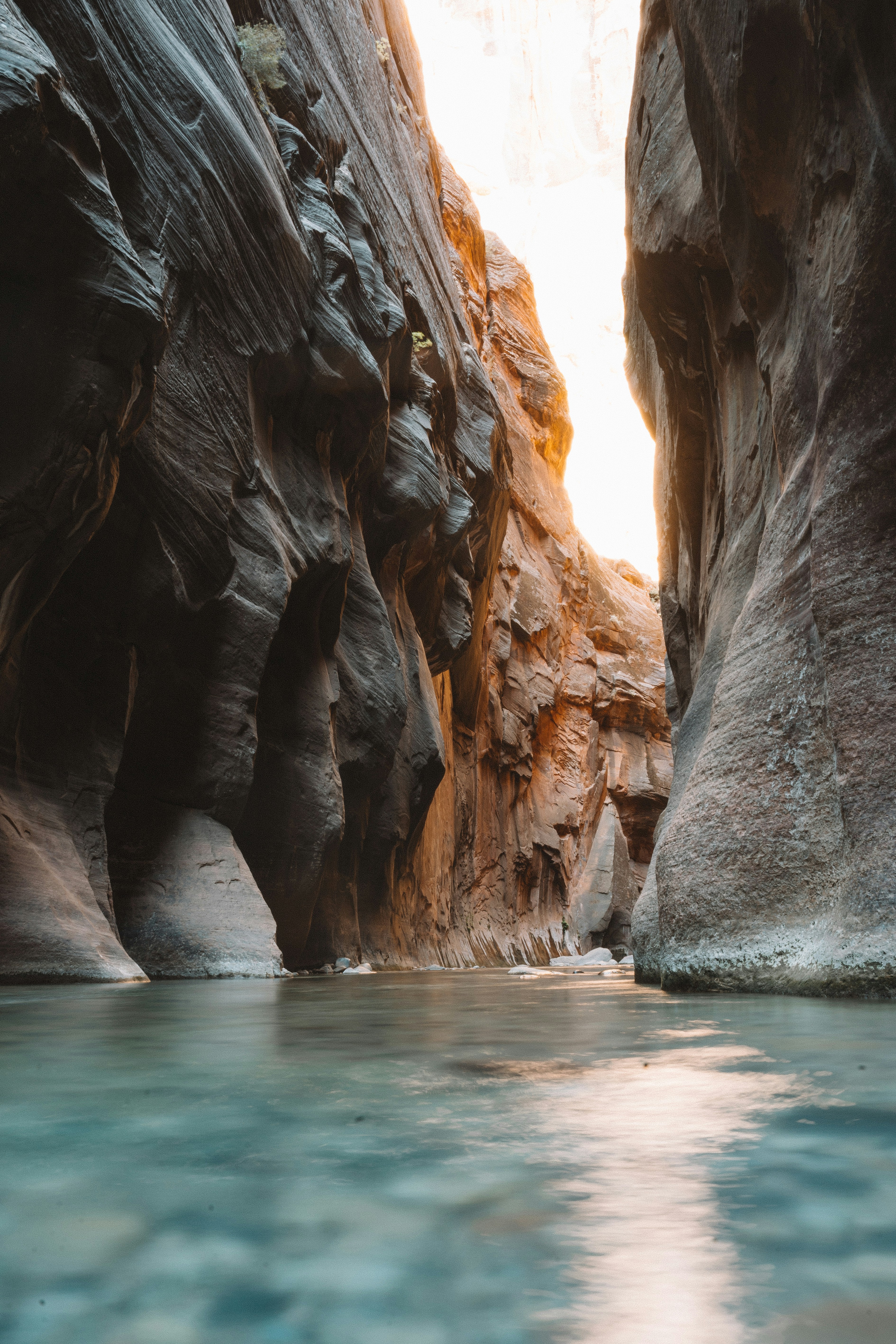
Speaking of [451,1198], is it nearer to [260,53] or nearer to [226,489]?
[226,489]

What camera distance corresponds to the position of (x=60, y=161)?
5949 mm

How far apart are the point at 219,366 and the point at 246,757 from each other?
4.26m

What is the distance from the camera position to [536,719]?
29.3 metres

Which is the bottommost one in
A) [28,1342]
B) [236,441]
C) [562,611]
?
[28,1342]

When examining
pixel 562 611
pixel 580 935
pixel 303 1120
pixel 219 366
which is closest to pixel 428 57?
pixel 562 611

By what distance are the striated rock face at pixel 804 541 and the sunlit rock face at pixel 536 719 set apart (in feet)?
45.6

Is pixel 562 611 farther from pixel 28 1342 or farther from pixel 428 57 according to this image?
pixel 428 57

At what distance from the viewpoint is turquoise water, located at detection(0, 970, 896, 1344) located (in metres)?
0.74

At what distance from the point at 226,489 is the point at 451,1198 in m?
9.68

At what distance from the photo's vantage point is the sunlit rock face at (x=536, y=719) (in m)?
23.9

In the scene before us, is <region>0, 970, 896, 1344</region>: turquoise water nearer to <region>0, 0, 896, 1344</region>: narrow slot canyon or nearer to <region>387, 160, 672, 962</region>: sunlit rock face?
<region>0, 0, 896, 1344</region>: narrow slot canyon

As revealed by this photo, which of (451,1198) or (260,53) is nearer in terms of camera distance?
(451,1198)

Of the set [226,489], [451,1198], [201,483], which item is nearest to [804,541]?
[451,1198]

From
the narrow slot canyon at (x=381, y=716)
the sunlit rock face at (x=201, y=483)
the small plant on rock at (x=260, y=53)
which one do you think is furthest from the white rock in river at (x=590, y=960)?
the small plant on rock at (x=260, y=53)
